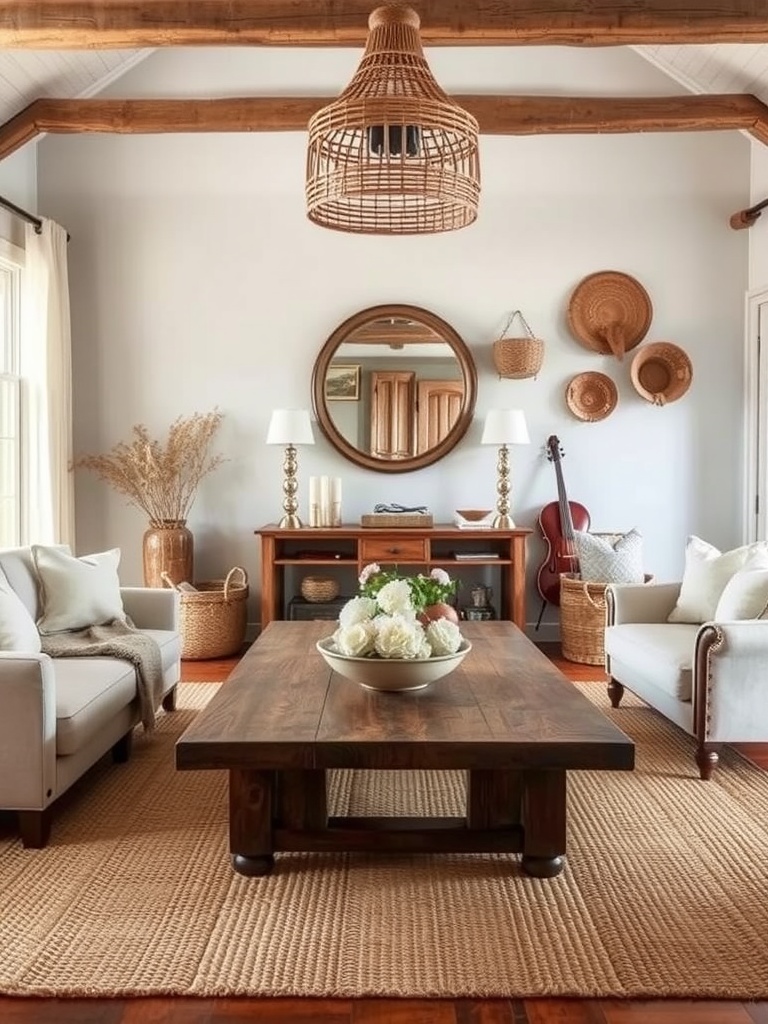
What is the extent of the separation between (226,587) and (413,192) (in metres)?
2.95

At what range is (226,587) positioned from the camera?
491 cm

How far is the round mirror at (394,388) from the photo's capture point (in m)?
5.27

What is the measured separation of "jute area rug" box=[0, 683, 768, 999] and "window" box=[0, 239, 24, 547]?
2477mm

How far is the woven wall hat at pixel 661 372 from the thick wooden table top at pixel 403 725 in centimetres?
303

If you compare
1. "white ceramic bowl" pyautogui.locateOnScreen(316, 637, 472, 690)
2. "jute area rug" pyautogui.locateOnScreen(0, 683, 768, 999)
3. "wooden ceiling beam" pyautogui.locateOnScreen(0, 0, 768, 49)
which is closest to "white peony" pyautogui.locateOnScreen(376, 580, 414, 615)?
"white ceramic bowl" pyautogui.locateOnScreen(316, 637, 472, 690)

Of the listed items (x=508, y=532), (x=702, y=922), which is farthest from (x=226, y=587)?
(x=702, y=922)

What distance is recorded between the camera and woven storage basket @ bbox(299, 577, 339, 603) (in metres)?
5.02

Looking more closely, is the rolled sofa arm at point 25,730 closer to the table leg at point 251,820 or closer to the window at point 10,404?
the table leg at point 251,820

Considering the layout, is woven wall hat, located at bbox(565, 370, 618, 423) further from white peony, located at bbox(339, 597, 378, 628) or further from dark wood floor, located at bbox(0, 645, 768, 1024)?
dark wood floor, located at bbox(0, 645, 768, 1024)

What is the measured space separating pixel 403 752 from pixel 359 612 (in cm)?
51

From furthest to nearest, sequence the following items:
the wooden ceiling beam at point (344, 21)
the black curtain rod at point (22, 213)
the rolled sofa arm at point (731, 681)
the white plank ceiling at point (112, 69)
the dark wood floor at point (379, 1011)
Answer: the black curtain rod at point (22, 213), the white plank ceiling at point (112, 69), the wooden ceiling beam at point (344, 21), the rolled sofa arm at point (731, 681), the dark wood floor at point (379, 1011)

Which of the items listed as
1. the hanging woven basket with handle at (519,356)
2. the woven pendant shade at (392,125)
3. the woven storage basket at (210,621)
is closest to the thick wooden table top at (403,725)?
the woven pendant shade at (392,125)

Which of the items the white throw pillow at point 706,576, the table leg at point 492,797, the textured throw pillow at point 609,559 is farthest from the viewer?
the textured throw pillow at point 609,559

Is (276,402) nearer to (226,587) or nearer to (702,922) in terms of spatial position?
(226,587)
